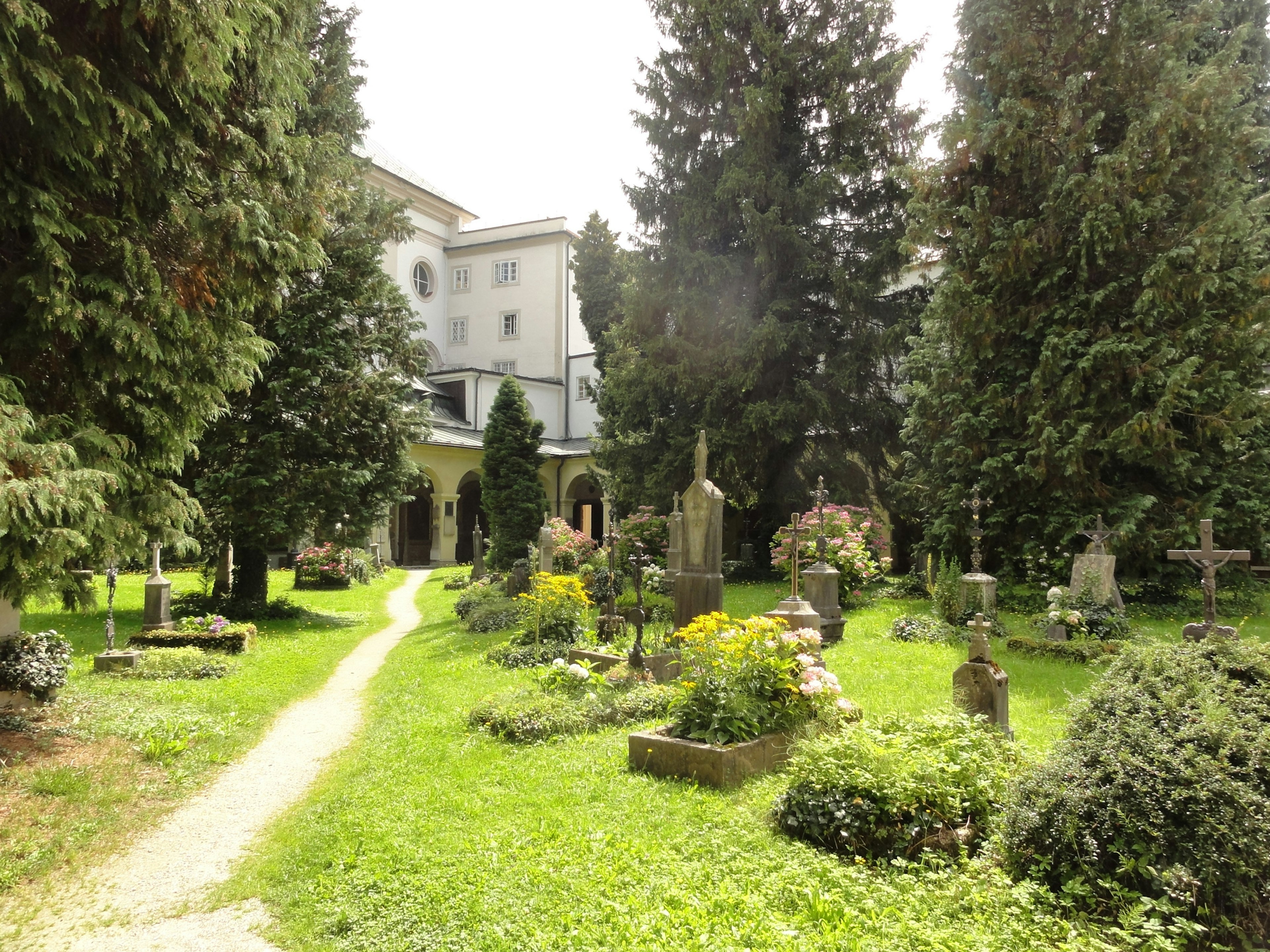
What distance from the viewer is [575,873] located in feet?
13.9

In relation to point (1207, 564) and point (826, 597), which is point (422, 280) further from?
point (1207, 564)

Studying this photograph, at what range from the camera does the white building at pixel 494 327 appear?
33438mm

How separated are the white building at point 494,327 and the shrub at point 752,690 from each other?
86.0 ft

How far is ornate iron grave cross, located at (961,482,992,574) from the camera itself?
490 inches

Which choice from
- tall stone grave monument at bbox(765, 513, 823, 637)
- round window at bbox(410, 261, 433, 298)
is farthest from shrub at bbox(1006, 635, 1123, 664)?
round window at bbox(410, 261, 433, 298)

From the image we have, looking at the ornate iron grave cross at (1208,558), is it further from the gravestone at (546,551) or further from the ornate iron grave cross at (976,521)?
the gravestone at (546,551)

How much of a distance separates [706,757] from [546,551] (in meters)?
11.4

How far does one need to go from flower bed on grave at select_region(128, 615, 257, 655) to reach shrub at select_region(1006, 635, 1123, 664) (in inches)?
416

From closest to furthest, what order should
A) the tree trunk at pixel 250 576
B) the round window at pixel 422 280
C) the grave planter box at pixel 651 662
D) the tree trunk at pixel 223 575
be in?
the grave planter box at pixel 651 662 → the tree trunk at pixel 250 576 → the tree trunk at pixel 223 575 → the round window at pixel 422 280

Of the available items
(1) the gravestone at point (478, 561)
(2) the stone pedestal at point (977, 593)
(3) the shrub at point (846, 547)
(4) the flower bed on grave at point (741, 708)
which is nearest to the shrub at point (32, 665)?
(4) the flower bed on grave at point (741, 708)

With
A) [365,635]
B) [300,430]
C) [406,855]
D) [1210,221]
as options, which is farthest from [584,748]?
[1210,221]

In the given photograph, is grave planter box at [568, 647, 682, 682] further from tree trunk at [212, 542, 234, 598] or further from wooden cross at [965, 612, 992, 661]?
tree trunk at [212, 542, 234, 598]

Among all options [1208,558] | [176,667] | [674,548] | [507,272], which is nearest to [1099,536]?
[1208,558]

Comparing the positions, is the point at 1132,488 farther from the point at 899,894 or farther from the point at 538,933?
the point at 538,933
